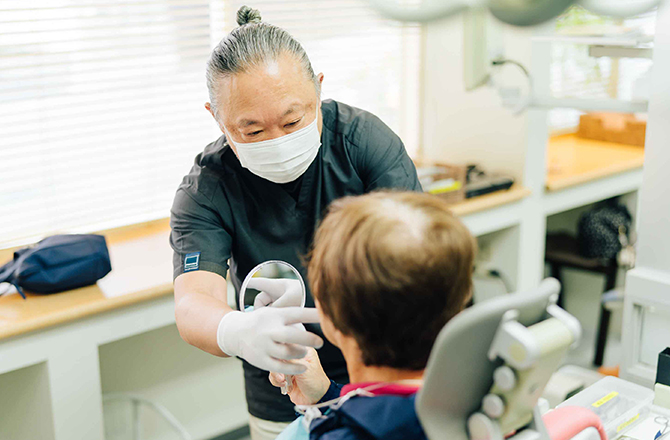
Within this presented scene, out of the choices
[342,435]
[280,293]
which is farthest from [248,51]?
[342,435]

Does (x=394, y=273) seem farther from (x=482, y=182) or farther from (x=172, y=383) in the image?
(x=482, y=182)

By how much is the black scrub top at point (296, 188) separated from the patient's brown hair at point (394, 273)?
633 mm

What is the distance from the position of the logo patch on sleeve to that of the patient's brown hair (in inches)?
22.1

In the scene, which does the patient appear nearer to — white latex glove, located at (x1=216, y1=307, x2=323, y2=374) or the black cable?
white latex glove, located at (x1=216, y1=307, x2=323, y2=374)

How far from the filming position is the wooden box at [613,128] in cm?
365

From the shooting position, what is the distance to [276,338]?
1.08 metres

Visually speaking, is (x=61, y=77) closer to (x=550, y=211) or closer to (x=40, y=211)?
(x=40, y=211)

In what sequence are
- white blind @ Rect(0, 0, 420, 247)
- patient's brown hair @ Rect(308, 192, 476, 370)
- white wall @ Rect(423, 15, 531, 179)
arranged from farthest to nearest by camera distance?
white wall @ Rect(423, 15, 531, 179) → white blind @ Rect(0, 0, 420, 247) → patient's brown hair @ Rect(308, 192, 476, 370)

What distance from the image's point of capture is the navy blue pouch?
1.94 m

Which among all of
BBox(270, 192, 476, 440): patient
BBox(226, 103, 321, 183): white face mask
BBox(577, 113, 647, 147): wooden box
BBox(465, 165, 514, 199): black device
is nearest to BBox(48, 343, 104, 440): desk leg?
BBox(226, 103, 321, 183): white face mask

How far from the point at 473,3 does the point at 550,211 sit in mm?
2603

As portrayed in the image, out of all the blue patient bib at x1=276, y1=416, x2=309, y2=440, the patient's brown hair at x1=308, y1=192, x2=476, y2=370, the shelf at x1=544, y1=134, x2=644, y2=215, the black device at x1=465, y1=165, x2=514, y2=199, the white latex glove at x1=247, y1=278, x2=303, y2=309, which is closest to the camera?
the patient's brown hair at x1=308, y1=192, x2=476, y2=370

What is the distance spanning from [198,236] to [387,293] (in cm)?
71

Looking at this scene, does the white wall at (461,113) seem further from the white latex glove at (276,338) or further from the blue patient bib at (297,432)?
the blue patient bib at (297,432)
